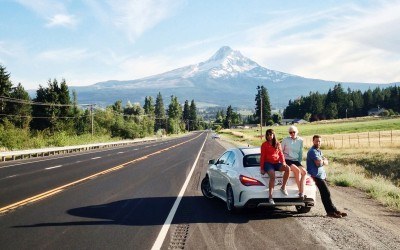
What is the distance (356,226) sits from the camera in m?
8.74

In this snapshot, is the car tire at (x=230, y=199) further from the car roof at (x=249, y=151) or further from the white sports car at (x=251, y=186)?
the car roof at (x=249, y=151)

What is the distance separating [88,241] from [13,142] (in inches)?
1404

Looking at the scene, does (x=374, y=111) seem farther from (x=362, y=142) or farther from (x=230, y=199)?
(x=230, y=199)

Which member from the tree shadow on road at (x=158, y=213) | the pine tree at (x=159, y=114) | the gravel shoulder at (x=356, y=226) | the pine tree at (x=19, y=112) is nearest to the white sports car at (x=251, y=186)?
the tree shadow on road at (x=158, y=213)

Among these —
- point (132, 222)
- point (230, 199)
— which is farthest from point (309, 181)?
point (132, 222)

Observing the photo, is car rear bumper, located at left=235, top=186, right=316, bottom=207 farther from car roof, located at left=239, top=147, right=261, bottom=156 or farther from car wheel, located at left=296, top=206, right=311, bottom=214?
car roof, located at left=239, top=147, right=261, bottom=156

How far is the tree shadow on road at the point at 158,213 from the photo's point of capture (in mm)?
9164

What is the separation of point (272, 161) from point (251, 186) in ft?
2.26

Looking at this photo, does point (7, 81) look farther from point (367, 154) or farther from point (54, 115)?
point (367, 154)

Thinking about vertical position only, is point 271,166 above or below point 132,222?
above

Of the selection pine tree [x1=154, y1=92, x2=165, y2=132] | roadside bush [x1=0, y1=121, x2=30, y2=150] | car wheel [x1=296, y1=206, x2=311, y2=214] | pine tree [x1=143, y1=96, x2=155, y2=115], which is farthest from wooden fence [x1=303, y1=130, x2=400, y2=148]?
pine tree [x1=154, y1=92, x2=165, y2=132]

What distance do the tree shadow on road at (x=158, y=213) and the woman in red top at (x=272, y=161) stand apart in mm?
792

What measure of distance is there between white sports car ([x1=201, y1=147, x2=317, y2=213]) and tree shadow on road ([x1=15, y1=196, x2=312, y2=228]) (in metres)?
0.35

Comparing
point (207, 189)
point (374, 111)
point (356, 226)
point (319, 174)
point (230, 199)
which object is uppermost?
point (374, 111)
